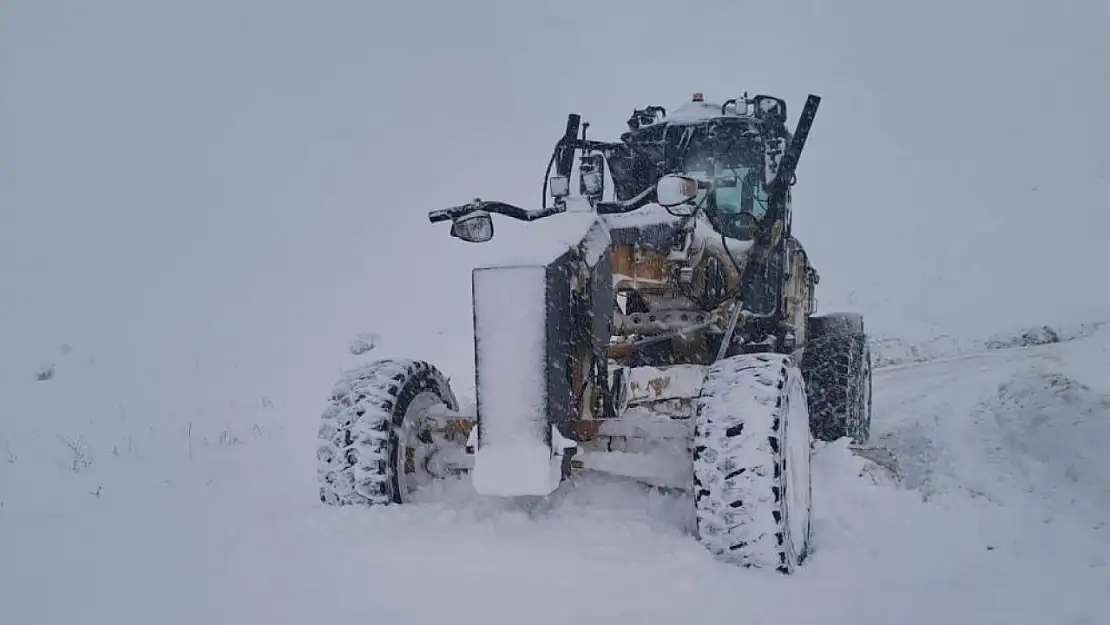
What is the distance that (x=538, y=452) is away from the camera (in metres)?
3.66

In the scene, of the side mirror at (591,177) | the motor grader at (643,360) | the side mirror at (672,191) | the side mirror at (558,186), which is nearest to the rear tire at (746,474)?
the motor grader at (643,360)

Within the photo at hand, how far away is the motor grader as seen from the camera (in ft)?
11.8

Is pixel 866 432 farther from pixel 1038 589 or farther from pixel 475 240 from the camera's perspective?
pixel 475 240

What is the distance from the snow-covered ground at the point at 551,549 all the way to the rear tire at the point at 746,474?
103 millimetres

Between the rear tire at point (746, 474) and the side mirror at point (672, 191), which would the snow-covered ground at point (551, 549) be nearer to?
the rear tire at point (746, 474)

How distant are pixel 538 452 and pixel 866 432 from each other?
441 centimetres

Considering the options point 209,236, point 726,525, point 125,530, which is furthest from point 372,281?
point 726,525

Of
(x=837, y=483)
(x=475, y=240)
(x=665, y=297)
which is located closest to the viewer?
(x=475, y=240)

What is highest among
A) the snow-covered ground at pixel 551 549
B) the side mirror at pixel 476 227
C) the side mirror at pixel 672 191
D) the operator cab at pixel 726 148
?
the operator cab at pixel 726 148

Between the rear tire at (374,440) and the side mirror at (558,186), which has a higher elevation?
the side mirror at (558,186)

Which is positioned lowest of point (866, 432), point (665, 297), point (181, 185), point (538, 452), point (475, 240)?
point (866, 432)

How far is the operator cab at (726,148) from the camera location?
19.5 ft

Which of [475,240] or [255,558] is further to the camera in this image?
[475,240]

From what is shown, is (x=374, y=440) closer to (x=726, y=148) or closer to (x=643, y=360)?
(x=643, y=360)
